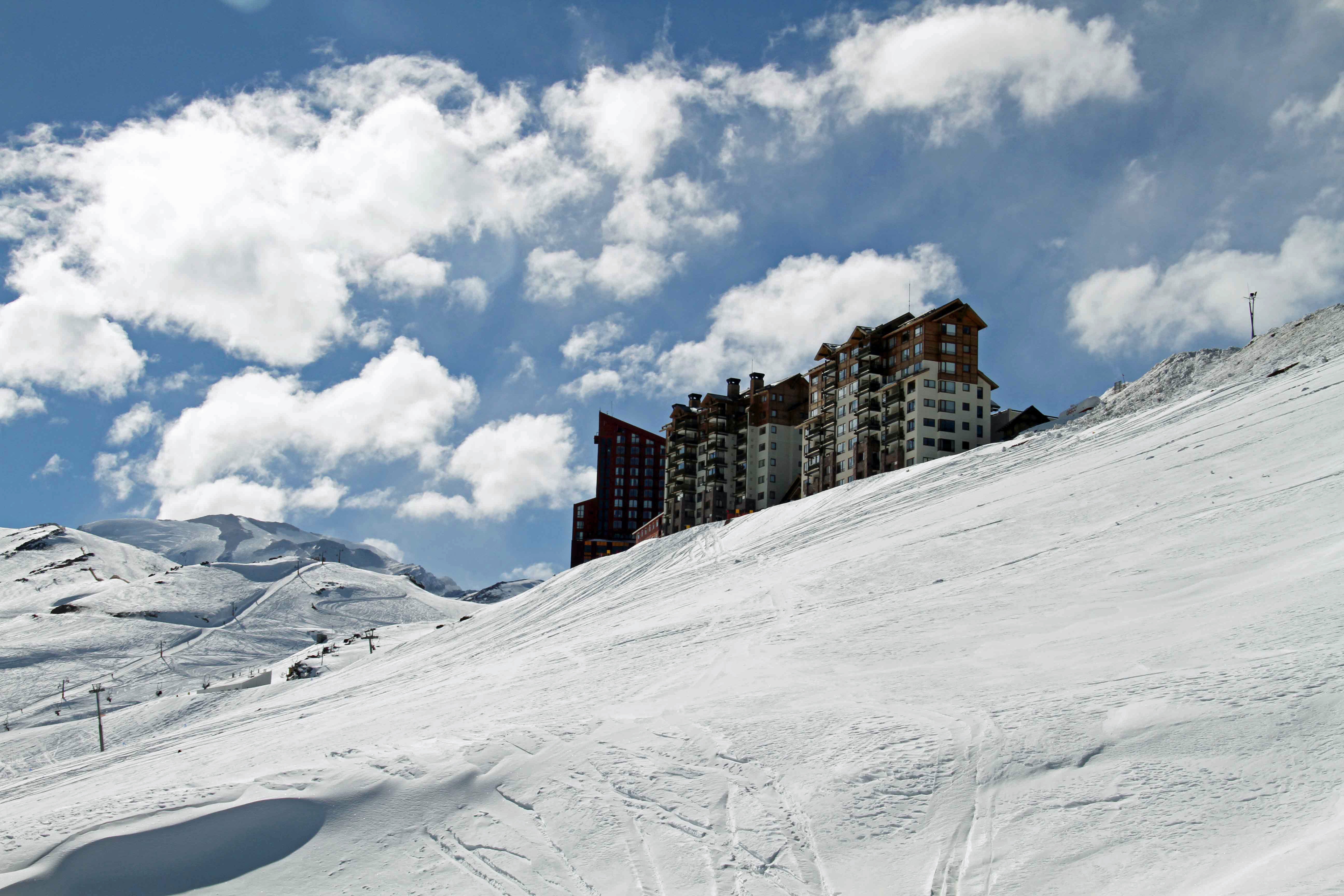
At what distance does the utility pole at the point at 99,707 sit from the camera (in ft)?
134

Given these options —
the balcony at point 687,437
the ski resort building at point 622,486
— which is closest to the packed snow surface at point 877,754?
the balcony at point 687,437

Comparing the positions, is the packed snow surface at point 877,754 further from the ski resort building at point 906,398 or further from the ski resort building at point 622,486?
the ski resort building at point 622,486

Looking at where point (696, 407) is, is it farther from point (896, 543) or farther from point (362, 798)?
point (362, 798)

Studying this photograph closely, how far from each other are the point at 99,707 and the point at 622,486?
79.0 m

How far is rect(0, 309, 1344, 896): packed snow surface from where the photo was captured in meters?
8.97

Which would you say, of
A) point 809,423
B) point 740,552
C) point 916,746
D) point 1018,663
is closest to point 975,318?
point 809,423

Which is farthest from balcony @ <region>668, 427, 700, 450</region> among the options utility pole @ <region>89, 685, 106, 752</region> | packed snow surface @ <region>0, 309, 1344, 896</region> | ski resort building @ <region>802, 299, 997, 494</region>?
packed snow surface @ <region>0, 309, 1344, 896</region>

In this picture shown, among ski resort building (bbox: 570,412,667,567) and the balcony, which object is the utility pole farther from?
ski resort building (bbox: 570,412,667,567)

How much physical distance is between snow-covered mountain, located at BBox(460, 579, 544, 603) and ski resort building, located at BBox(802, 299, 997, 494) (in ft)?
217

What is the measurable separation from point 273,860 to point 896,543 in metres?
24.2

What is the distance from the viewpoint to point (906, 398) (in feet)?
205

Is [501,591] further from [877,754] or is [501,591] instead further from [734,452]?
[877,754]

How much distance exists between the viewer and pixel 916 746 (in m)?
11.4

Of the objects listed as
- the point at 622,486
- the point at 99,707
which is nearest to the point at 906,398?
the point at 99,707
